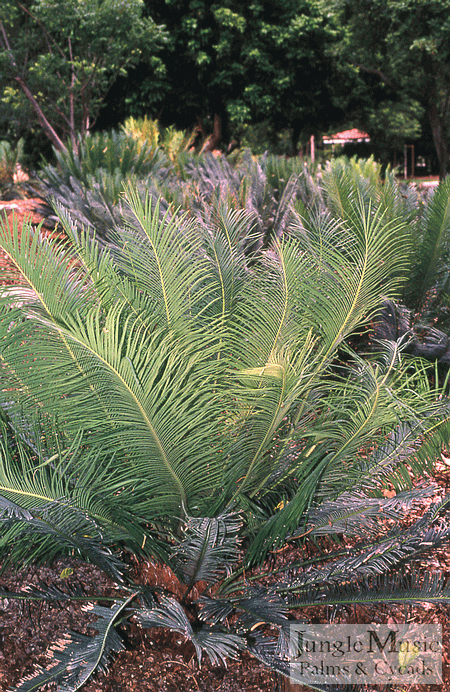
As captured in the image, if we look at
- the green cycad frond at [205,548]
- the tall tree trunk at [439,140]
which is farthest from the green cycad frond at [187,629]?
the tall tree trunk at [439,140]

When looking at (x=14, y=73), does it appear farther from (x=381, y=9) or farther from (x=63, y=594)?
(x=63, y=594)

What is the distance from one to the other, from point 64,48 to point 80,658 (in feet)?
54.7

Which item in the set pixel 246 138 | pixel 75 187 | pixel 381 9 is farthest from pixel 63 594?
pixel 246 138

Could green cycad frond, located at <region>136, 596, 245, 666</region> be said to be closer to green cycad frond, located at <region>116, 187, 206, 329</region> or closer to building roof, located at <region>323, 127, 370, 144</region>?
green cycad frond, located at <region>116, 187, 206, 329</region>

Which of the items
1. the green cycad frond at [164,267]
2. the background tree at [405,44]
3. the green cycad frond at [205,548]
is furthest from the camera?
the background tree at [405,44]

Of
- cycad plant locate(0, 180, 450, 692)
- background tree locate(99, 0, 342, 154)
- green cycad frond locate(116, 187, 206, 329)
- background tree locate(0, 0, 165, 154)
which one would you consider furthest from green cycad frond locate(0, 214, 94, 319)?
background tree locate(99, 0, 342, 154)

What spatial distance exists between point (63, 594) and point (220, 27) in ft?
77.6

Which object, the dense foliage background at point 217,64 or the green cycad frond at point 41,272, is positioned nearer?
the green cycad frond at point 41,272

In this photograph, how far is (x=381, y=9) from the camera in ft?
66.7

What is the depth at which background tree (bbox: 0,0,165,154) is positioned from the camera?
13969 mm

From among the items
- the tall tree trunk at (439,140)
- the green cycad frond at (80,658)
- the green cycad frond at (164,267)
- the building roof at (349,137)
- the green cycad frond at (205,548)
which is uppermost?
the building roof at (349,137)

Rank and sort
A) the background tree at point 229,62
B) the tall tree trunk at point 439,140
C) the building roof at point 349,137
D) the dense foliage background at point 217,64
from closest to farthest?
the dense foliage background at point 217,64, the background tree at point 229,62, the tall tree trunk at point 439,140, the building roof at point 349,137

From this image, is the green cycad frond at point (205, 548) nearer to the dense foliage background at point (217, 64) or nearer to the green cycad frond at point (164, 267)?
the green cycad frond at point (164, 267)

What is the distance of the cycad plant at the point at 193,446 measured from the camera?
1.66 meters
